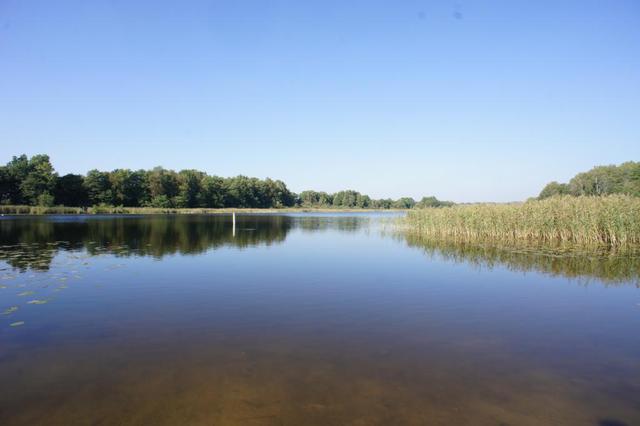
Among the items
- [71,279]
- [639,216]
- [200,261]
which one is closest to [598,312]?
[200,261]

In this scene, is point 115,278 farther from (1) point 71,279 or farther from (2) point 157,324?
(2) point 157,324

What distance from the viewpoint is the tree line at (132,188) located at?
74850 mm

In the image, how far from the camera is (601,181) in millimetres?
94625

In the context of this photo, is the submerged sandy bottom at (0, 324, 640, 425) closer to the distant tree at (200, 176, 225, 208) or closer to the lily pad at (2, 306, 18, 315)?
the lily pad at (2, 306, 18, 315)

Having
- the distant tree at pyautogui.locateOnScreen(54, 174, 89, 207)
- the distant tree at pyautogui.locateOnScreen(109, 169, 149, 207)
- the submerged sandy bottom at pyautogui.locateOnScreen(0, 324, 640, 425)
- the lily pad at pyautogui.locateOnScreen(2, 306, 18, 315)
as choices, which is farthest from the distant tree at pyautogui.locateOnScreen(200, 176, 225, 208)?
the submerged sandy bottom at pyautogui.locateOnScreen(0, 324, 640, 425)

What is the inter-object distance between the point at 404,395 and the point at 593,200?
26.9 m

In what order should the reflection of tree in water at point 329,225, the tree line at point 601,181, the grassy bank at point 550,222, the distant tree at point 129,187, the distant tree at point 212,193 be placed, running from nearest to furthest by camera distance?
the grassy bank at point 550,222 → the reflection of tree in water at point 329,225 → the tree line at point 601,181 → the distant tree at point 129,187 → the distant tree at point 212,193

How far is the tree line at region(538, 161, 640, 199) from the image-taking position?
85250mm

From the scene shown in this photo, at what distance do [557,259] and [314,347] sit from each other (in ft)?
52.3

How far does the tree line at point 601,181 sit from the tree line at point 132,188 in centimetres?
3562

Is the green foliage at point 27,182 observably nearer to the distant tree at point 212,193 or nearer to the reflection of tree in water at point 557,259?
the distant tree at point 212,193

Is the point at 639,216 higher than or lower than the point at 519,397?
higher

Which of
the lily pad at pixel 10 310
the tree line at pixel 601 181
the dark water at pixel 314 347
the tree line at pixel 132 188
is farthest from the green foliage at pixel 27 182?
the tree line at pixel 601 181

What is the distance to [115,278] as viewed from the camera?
12953 millimetres
